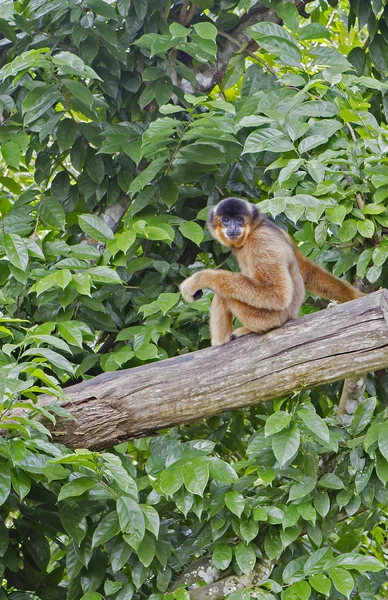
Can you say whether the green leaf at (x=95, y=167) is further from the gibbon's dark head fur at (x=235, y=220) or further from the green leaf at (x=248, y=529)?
the green leaf at (x=248, y=529)

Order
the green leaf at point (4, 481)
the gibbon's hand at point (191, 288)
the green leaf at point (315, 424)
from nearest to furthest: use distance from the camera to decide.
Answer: the green leaf at point (4, 481), the green leaf at point (315, 424), the gibbon's hand at point (191, 288)

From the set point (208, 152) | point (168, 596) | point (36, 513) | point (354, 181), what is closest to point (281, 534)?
point (168, 596)

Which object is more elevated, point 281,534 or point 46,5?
point 46,5

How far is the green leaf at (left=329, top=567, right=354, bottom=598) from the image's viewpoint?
3.73m

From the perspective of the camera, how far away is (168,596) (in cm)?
404

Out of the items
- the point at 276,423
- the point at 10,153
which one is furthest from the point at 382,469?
the point at 10,153

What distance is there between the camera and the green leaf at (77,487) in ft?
12.1

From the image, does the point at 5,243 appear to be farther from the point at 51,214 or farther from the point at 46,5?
the point at 46,5

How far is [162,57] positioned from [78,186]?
1.07 m

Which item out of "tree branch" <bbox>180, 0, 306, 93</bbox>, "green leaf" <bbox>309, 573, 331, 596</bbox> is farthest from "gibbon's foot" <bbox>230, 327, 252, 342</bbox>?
"tree branch" <bbox>180, 0, 306, 93</bbox>

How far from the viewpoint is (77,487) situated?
372 cm

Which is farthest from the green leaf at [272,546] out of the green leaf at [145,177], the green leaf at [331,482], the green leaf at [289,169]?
the green leaf at [145,177]

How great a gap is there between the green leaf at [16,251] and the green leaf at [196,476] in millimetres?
1427

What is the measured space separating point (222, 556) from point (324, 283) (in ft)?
5.73
